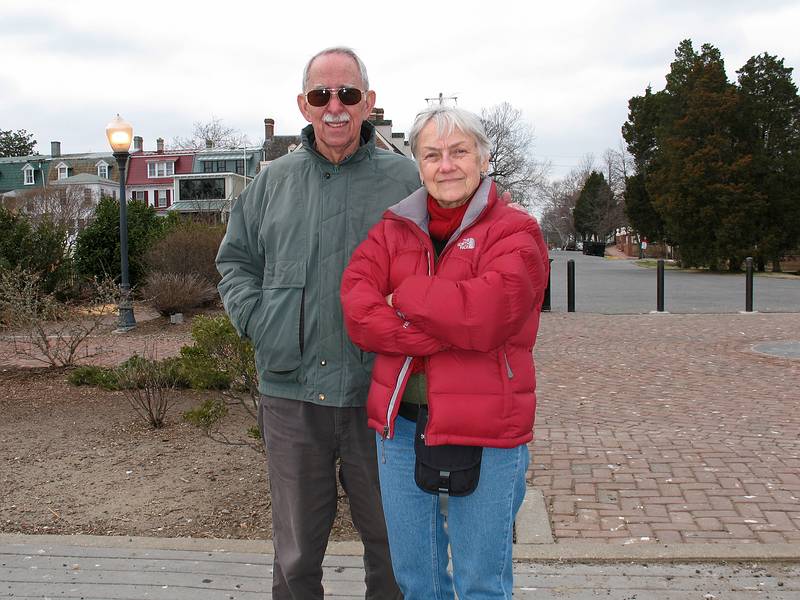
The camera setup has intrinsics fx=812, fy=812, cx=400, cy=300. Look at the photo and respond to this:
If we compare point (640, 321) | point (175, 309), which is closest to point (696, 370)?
point (640, 321)

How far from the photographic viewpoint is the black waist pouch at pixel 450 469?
2.24 metres

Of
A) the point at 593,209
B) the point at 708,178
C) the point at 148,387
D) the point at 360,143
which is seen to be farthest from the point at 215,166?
the point at 360,143

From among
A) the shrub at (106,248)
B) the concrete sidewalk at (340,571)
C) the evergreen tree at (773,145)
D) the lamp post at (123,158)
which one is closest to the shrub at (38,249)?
the lamp post at (123,158)

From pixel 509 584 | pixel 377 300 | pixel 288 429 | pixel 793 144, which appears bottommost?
pixel 509 584

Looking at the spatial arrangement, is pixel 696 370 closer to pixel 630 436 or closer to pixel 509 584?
pixel 630 436

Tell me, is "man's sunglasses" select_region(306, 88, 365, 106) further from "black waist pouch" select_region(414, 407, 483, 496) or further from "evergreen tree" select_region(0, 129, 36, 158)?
"evergreen tree" select_region(0, 129, 36, 158)

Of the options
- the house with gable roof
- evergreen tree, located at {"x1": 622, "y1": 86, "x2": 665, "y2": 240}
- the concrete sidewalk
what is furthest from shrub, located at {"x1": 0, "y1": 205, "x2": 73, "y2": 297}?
the house with gable roof

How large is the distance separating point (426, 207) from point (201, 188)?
211 feet

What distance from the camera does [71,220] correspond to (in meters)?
31.2

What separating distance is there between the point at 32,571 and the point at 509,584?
239cm

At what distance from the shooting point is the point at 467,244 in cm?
230

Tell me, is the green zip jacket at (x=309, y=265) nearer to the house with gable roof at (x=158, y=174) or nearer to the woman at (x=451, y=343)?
the woman at (x=451, y=343)

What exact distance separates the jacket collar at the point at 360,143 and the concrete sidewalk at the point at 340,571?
71.4 inches

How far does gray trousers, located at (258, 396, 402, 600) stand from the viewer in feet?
8.77
